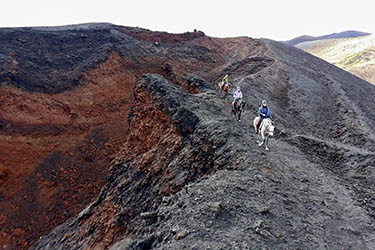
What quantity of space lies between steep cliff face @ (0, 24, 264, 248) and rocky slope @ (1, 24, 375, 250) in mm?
196

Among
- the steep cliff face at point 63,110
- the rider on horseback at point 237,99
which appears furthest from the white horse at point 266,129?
the steep cliff face at point 63,110

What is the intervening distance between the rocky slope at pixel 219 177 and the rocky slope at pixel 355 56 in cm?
4731

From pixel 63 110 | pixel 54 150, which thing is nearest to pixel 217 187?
pixel 54 150

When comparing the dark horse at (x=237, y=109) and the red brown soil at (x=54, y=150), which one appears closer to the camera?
the dark horse at (x=237, y=109)

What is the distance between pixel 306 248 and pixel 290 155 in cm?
525

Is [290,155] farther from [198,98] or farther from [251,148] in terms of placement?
[198,98]

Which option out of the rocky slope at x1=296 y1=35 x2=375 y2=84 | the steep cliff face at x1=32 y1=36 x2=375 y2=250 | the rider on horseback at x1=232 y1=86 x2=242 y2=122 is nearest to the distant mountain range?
the rocky slope at x1=296 y1=35 x2=375 y2=84

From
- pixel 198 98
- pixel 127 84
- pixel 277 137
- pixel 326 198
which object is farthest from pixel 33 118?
pixel 326 198

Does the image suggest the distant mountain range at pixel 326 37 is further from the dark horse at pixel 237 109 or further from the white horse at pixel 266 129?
the white horse at pixel 266 129

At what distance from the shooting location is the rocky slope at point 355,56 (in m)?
63.6

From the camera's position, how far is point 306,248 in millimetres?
5922

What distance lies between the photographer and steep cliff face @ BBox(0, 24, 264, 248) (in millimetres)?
17297

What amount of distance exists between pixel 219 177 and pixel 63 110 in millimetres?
18706

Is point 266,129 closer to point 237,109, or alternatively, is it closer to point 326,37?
point 237,109
